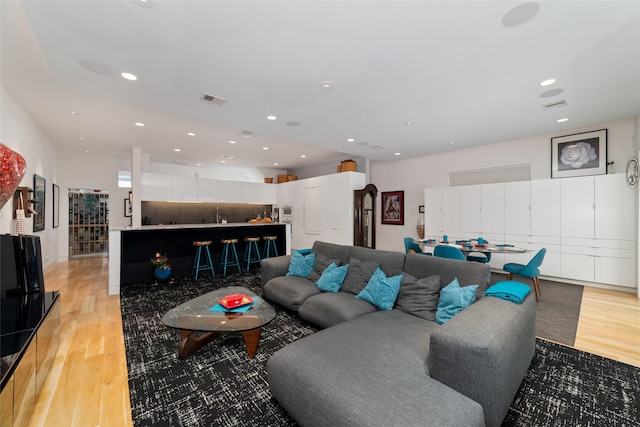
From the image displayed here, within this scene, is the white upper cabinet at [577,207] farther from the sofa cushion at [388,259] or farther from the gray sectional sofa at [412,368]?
the sofa cushion at [388,259]

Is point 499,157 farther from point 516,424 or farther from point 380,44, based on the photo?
point 516,424

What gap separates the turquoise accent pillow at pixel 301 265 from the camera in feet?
12.2

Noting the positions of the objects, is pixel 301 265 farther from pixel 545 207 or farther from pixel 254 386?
pixel 545 207

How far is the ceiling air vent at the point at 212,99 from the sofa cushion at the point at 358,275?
2.62 meters

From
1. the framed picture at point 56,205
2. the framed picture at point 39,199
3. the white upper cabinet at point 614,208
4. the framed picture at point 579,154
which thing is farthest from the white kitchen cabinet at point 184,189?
the white upper cabinet at point 614,208

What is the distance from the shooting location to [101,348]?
2568 mm

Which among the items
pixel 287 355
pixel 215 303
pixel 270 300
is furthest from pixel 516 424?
pixel 270 300

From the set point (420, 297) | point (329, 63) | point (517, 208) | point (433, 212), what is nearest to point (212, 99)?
point (329, 63)

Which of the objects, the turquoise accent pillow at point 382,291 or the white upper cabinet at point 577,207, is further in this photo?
the white upper cabinet at point 577,207

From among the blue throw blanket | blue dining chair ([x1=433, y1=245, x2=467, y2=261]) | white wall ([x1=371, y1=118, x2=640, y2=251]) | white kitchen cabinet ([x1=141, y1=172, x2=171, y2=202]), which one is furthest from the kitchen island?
the blue throw blanket

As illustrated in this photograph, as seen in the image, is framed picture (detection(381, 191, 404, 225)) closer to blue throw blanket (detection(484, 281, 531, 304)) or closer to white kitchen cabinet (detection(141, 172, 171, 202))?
blue throw blanket (detection(484, 281, 531, 304))

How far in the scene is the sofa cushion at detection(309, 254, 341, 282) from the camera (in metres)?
3.49

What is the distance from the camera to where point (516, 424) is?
1.64m

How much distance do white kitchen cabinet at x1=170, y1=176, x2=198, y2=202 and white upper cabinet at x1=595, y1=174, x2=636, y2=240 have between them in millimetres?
8690
